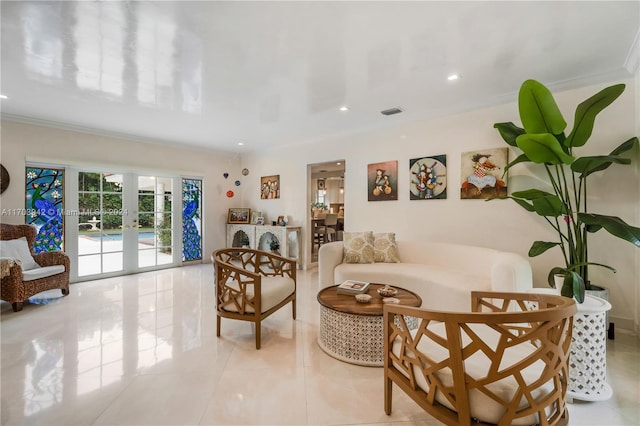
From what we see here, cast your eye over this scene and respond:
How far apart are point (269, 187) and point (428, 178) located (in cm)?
346

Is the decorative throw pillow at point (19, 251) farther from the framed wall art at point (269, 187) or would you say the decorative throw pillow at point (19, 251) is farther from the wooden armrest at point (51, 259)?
the framed wall art at point (269, 187)

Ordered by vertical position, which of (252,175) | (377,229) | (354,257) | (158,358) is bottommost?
(158,358)

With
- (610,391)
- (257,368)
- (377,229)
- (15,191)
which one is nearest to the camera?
(610,391)

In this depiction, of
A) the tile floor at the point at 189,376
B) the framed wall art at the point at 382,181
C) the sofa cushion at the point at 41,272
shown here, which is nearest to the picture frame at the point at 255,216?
the framed wall art at the point at 382,181

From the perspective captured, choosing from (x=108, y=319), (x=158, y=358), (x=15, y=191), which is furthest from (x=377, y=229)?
(x=15, y=191)

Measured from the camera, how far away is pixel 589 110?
2273 millimetres

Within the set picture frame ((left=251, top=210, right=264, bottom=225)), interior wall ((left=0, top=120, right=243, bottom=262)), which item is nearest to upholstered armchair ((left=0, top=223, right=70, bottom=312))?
interior wall ((left=0, top=120, right=243, bottom=262))

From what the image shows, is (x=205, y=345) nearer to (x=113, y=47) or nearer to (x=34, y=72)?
(x=113, y=47)

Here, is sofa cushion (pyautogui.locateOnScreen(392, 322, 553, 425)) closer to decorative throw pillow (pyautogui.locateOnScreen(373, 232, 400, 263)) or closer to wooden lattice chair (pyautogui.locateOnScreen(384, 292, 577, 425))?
wooden lattice chair (pyautogui.locateOnScreen(384, 292, 577, 425))

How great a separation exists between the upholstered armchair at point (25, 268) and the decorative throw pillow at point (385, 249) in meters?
4.23

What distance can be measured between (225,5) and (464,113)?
122 inches

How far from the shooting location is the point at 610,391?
1777 mm

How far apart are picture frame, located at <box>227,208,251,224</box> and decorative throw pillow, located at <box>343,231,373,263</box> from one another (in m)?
3.34

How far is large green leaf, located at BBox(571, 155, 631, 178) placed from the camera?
94.9 inches
